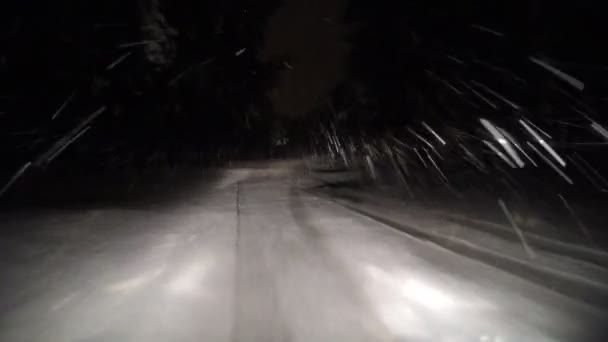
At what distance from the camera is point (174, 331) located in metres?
5.07

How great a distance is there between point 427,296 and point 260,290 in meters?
2.32

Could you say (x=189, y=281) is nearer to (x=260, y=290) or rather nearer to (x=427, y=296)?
(x=260, y=290)

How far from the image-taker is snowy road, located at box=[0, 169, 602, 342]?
16.6 ft

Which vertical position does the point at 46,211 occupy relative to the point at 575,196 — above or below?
above

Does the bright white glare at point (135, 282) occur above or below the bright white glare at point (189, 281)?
above

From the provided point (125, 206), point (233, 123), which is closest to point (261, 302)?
point (125, 206)

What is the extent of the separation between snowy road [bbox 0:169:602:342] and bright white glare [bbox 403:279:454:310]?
0.05ft

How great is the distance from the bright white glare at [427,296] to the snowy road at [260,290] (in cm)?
2

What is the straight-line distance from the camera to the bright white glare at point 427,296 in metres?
5.79

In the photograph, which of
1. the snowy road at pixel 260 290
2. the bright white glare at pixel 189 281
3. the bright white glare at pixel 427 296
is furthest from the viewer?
the bright white glare at pixel 189 281

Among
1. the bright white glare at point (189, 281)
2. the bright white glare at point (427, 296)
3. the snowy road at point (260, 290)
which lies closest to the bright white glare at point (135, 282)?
the snowy road at point (260, 290)

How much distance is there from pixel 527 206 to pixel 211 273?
991 centimetres

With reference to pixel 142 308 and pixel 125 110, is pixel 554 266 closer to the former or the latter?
pixel 142 308

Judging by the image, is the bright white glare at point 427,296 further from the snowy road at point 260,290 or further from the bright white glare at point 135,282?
the bright white glare at point 135,282
